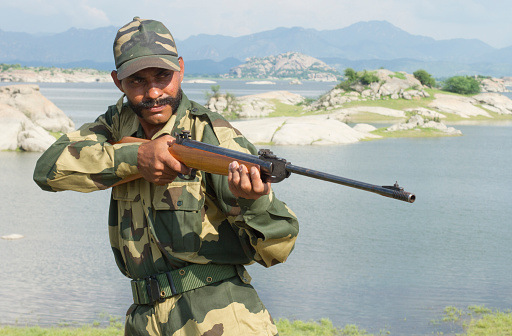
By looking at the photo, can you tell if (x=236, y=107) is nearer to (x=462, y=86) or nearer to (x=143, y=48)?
(x=462, y=86)

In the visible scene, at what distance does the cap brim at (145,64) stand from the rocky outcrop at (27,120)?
120ft

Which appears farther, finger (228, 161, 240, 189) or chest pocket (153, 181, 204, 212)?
chest pocket (153, 181, 204, 212)

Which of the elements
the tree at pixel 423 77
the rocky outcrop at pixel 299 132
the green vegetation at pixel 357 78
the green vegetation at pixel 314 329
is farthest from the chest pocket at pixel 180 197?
the tree at pixel 423 77

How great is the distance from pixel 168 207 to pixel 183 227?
139 mm

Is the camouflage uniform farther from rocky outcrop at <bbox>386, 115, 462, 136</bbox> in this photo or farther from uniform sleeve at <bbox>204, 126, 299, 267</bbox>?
rocky outcrop at <bbox>386, 115, 462, 136</bbox>

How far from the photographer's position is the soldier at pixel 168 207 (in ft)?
Result: 11.4

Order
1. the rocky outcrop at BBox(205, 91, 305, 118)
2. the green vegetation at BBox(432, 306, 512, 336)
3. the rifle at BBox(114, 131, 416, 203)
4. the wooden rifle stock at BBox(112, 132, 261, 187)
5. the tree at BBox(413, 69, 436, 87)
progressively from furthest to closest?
the tree at BBox(413, 69, 436, 87) → the rocky outcrop at BBox(205, 91, 305, 118) → the green vegetation at BBox(432, 306, 512, 336) → the wooden rifle stock at BBox(112, 132, 261, 187) → the rifle at BBox(114, 131, 416, 203)

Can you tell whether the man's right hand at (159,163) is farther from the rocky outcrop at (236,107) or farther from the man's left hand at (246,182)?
the rocky outcrop at (236,107)

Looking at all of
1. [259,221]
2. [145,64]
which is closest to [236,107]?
[145,64]

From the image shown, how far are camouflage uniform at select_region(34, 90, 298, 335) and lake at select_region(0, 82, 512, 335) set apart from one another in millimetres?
8579

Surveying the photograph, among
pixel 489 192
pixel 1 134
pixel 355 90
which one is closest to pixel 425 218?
pixel 489 192

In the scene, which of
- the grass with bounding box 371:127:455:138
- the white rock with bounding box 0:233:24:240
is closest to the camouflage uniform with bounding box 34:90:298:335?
the white rock with bounding box 0:233:24:240

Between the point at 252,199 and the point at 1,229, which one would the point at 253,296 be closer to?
the point at 252,199

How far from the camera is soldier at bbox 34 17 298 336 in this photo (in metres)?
3.46
